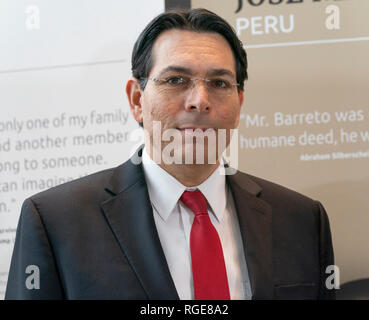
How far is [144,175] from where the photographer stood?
5.32 feet

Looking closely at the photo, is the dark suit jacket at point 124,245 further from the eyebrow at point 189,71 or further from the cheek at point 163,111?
the eyebrow at point 189,71

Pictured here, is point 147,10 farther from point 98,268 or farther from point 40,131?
point 98,268

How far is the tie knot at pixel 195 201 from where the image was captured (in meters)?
1.56

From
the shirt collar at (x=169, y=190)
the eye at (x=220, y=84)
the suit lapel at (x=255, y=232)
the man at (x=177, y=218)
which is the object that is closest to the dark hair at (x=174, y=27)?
the man at (x=177, y=218)

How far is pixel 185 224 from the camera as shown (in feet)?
5.12

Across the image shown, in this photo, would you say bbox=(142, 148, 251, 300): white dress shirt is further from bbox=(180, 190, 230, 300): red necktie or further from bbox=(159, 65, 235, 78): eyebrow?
bbox=(159, 65, 235, 78): eyebrow

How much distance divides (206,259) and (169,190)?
0.23 meters

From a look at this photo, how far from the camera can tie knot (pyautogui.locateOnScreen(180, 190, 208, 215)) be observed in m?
1.56

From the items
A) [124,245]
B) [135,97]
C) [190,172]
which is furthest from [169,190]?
[135,97]

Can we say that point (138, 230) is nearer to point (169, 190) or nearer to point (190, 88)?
point (169, 190)

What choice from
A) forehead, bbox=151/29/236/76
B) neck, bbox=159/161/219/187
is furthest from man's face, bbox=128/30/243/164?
neck, bbox=159/161/219/187

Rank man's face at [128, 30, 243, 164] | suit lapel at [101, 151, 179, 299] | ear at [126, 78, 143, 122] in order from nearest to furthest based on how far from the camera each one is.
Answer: suit lapel at [101, 151, 179, 299], man's face at [128, 30, 243, 164], ear at [126, 78, 143, 122]

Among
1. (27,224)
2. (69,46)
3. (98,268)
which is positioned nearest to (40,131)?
(69,46)
